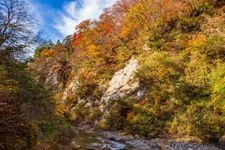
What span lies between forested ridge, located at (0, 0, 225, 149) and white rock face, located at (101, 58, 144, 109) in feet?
0.49

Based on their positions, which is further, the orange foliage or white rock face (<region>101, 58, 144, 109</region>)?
white rock face (<region>101, 58, 144, 109</region>)

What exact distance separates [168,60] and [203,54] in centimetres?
304

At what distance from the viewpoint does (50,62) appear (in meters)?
54.0

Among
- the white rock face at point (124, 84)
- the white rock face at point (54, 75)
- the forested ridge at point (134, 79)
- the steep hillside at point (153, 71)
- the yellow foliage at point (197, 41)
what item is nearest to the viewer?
the forested ridge at point (134, 79)

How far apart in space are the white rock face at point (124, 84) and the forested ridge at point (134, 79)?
0.15 meters

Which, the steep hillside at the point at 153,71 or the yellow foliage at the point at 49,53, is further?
the yellow foliage at the point at 49,53

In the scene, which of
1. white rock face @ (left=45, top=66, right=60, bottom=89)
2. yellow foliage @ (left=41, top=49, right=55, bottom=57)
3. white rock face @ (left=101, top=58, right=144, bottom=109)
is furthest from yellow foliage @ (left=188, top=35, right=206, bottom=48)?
yellow foliage @ (left=41, top=49, right=55, bottom=57)

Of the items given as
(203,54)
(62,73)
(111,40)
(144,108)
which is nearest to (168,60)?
(203,54)

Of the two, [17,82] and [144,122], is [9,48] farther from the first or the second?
[144,122]

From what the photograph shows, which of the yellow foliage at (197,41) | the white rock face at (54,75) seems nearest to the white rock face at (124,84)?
the yellow foliage at (197,41)

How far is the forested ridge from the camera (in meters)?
13.1

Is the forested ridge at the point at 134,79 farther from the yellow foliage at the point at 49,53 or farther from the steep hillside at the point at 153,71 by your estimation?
the yellow foliage at the point at 49,53

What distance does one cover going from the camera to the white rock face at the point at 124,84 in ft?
98.5

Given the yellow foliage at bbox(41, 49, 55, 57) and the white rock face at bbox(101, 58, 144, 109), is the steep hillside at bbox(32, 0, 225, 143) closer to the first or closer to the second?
the white rock face at bbox(101, 58, 144, 109)
